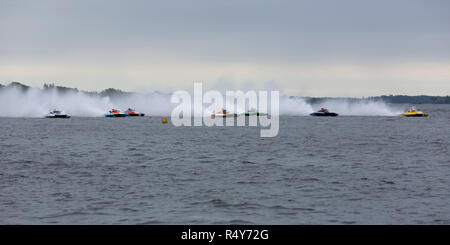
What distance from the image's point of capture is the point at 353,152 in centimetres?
4850

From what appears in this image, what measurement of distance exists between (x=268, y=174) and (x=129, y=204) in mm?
11958

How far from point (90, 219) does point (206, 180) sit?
10.9 metres

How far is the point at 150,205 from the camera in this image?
867 inches

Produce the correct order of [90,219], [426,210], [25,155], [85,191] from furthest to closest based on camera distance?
[25,155]
[85,191]
[426,210]
[90,219]

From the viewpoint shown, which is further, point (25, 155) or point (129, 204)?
point (25, 155)
